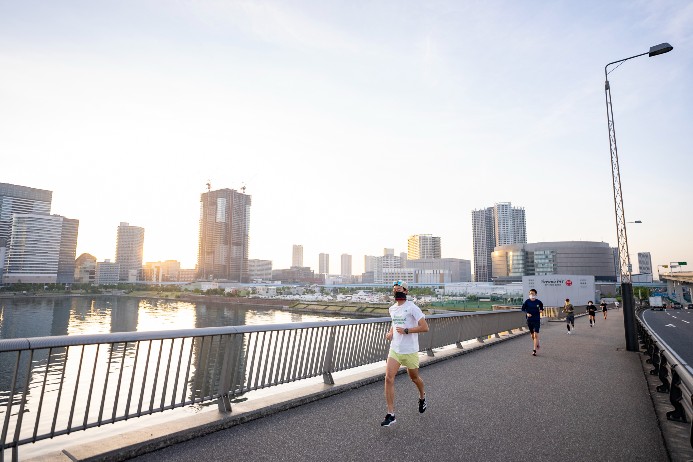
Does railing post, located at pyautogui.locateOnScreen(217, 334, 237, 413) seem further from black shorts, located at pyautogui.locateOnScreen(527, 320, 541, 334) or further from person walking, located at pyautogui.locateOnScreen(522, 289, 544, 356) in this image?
black shorts, located at pyautogui.locateOnScreen(527, 320, 541, 334)

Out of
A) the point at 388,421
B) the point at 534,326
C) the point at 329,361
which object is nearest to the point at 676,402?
the point at 388,421

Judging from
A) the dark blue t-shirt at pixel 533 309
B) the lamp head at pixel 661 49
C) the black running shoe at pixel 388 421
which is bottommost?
the black running shoe at pixel 388 421

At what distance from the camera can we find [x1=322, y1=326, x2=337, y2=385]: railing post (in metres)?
7.28

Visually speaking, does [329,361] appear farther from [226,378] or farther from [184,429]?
[184,429]

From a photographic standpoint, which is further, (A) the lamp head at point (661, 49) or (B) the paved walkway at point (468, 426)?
(A) the lamp head at point (661, 49)

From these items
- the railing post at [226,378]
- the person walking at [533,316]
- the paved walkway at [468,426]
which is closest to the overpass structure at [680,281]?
the person walking at [533,316]

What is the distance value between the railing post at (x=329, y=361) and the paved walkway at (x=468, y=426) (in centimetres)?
47

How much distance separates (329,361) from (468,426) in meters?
2.95

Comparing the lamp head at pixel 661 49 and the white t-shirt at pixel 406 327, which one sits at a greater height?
the lamp head at pixel 661 49

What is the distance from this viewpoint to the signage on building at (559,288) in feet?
148

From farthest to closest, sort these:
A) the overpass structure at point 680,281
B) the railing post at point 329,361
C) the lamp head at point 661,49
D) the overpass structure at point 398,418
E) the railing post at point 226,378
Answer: the overpass structure at point 680,281 → the lamp head at point 661,49 → the railing post at point 329,361 → the railing post at point 226,378 → the overpass structure at point 398,418

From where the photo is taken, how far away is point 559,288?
45.7 m

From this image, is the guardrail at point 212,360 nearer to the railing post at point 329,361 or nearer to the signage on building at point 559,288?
the railing post at point 329,361

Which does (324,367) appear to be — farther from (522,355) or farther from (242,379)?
(522,355)
